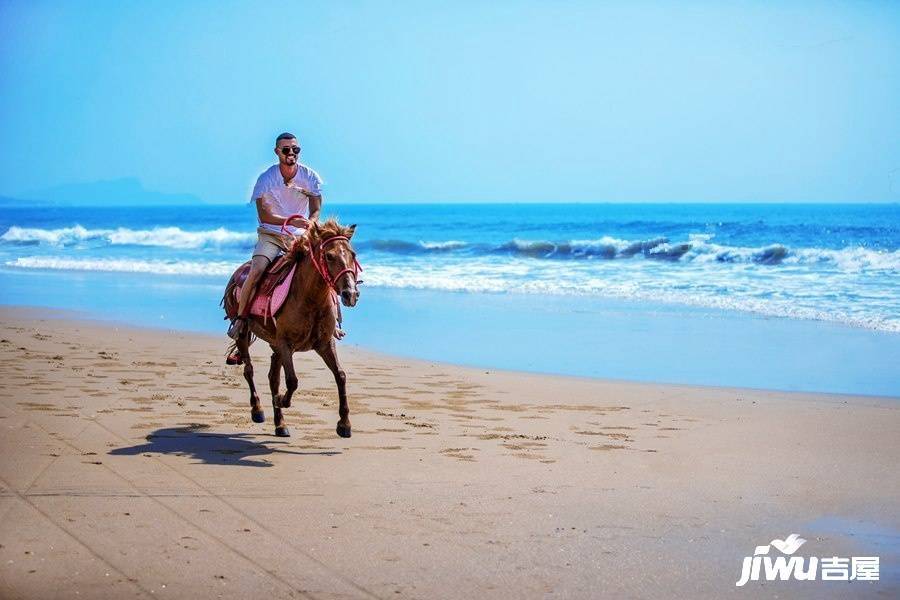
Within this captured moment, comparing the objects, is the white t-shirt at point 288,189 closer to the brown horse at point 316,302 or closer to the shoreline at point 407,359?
the brown horse at point 316,302

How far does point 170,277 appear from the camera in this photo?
87.3 ft

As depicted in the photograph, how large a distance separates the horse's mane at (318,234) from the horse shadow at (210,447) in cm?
144

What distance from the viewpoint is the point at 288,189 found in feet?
26.1

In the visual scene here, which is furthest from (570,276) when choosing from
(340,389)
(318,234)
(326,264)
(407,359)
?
(326,264)

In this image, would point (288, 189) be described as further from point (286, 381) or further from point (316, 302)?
point (286, 381)

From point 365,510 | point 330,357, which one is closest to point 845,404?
point 330,357

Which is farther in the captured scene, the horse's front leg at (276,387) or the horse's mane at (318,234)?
the horse's front leg at (276,387)

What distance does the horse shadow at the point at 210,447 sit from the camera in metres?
6.91

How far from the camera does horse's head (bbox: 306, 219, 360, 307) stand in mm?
7020

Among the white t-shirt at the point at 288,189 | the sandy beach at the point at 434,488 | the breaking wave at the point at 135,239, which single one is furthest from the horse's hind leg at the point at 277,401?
the breaking wave at the point at 135,239

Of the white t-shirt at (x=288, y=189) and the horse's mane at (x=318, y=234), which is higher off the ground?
the white t-shirt at (x=288, y=189)

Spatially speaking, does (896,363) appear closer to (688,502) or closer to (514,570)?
(688,502)

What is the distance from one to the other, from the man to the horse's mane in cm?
38

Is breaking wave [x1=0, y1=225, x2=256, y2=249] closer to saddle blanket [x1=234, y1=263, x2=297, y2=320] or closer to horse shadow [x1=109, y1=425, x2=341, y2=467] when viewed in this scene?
saddle blanket [x1=234, y1=263, x2=297, y2=320]
